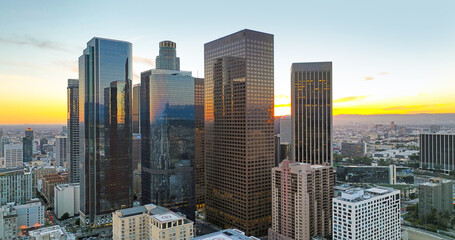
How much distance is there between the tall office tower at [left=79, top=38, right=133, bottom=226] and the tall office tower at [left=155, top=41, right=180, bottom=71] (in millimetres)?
18105

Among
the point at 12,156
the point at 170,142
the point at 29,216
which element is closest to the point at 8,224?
the point at 29,216

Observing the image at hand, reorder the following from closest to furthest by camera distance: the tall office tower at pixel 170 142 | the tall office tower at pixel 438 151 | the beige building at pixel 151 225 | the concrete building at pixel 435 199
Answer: the beige building at pixel 151 225 < the concrete building at pixel 435 199 < the tall office tower at pixel 170 142 < the tall office tower at pixel 438 151

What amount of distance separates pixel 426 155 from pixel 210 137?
11625 centimetres

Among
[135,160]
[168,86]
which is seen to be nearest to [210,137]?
[168,86]

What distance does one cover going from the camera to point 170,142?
9756cm

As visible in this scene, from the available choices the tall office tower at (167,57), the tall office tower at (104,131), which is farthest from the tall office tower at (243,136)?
the tall office tower at (167,57)

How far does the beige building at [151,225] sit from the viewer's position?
60097mm

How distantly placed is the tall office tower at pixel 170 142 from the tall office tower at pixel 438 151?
120771 millimetres

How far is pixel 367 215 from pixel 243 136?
129 ft

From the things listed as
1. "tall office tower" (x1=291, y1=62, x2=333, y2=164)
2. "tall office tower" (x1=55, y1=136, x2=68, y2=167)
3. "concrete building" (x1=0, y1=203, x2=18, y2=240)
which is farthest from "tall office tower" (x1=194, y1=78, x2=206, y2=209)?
"tall office tower" (x1=55, y1=136, x2=68, y2=167)

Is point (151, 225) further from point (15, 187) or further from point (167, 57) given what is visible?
point (167, 57)

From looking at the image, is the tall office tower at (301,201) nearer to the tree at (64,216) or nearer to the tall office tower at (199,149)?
the tall office tower at (199,149)

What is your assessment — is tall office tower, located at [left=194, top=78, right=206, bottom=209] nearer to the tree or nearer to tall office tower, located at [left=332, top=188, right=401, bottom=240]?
the tree

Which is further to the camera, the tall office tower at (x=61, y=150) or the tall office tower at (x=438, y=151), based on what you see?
the tall office tower at (x=61, y=150)
